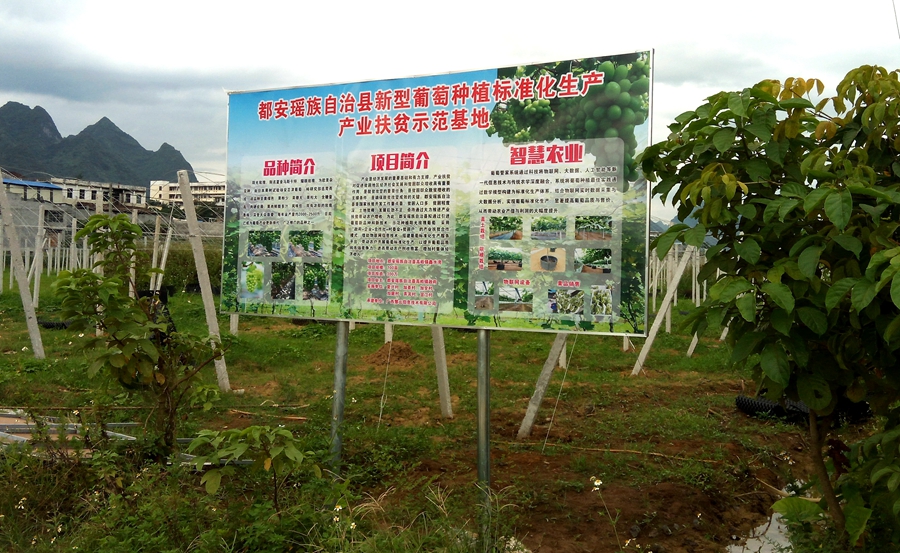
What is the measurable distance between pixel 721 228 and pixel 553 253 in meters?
1.00

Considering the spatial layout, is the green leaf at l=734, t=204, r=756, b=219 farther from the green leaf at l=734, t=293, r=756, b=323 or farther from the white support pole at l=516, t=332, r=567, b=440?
the white support pole at l=516, t=332, r=567, b=440

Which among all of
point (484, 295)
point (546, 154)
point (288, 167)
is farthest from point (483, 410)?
point (288, 167)

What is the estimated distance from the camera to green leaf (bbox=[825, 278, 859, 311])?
7.93 feet

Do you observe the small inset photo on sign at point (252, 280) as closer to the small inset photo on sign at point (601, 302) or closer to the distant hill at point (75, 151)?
the small inset photo on sign at point (601, 302)

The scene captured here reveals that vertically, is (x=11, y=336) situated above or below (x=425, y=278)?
below

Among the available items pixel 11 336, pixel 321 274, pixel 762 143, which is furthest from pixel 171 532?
pixel 11 336

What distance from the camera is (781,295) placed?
2.46m

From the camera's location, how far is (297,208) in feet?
14.8

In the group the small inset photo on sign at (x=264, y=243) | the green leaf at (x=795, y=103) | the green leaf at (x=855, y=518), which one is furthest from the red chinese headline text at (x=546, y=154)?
the green leaf at (x=855, y=518)

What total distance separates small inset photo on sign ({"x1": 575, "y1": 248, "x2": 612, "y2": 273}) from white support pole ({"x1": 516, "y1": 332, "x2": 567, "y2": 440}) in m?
1.60

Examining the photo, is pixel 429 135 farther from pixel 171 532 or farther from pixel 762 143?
pixel 171 532

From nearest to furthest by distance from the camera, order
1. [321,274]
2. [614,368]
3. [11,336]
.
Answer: [321,274]
[614,368]
[11,336]

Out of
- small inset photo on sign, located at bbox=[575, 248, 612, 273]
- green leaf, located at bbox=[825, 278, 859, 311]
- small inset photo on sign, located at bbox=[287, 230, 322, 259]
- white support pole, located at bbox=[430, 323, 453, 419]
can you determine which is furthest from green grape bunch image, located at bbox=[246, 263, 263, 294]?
green leaf, located at bbox=[825, 278, 859, 311]

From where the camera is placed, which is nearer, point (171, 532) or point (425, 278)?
point (171, 532)
